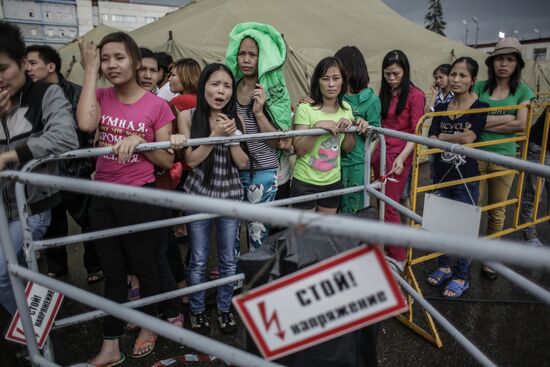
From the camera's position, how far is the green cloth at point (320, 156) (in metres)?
2.86

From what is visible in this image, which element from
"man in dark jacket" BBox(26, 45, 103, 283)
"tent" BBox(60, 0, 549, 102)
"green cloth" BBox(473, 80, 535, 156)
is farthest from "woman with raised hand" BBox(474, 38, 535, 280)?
"tent" BBox(60, 0, 549, 102)

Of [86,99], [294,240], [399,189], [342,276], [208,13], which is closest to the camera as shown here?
[342,276]

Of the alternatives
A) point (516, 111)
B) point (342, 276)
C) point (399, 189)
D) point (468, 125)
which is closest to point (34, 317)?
point (342, 276)

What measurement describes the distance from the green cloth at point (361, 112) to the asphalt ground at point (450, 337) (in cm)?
134

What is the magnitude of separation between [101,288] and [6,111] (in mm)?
2012

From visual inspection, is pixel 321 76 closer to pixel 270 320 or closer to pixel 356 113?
pixel 356 113

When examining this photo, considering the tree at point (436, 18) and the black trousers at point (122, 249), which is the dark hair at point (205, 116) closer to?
the black trousers at point (122, 249)

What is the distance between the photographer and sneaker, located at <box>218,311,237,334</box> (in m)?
2.72

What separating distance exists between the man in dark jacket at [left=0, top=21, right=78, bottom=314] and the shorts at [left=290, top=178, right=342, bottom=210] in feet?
5.34

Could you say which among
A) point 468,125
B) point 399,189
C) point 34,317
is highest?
point 468,125

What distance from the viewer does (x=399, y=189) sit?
3.41m

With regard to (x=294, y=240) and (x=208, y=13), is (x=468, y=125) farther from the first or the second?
(x=208, y=13)

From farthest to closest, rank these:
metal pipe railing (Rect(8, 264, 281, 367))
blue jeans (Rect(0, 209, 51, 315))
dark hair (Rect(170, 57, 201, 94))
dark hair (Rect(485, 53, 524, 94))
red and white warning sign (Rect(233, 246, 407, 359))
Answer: dark hair (Rect(485, 53, 524, 94)), dark hair (Rect(170, 57, 201, 94)), blue jeans (Rect(0, 209, 51, 315)), metal pipe railing (Rect(8, 264, 281, 367)), red and white warning sign (Rect(233, 246, 407, 359))

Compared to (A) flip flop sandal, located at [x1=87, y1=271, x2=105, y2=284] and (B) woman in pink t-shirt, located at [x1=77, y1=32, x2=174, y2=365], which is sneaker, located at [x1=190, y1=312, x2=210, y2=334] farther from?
(A) flip flop sandal, located at [x1=87, y1=271, x2=105, y2=284]
